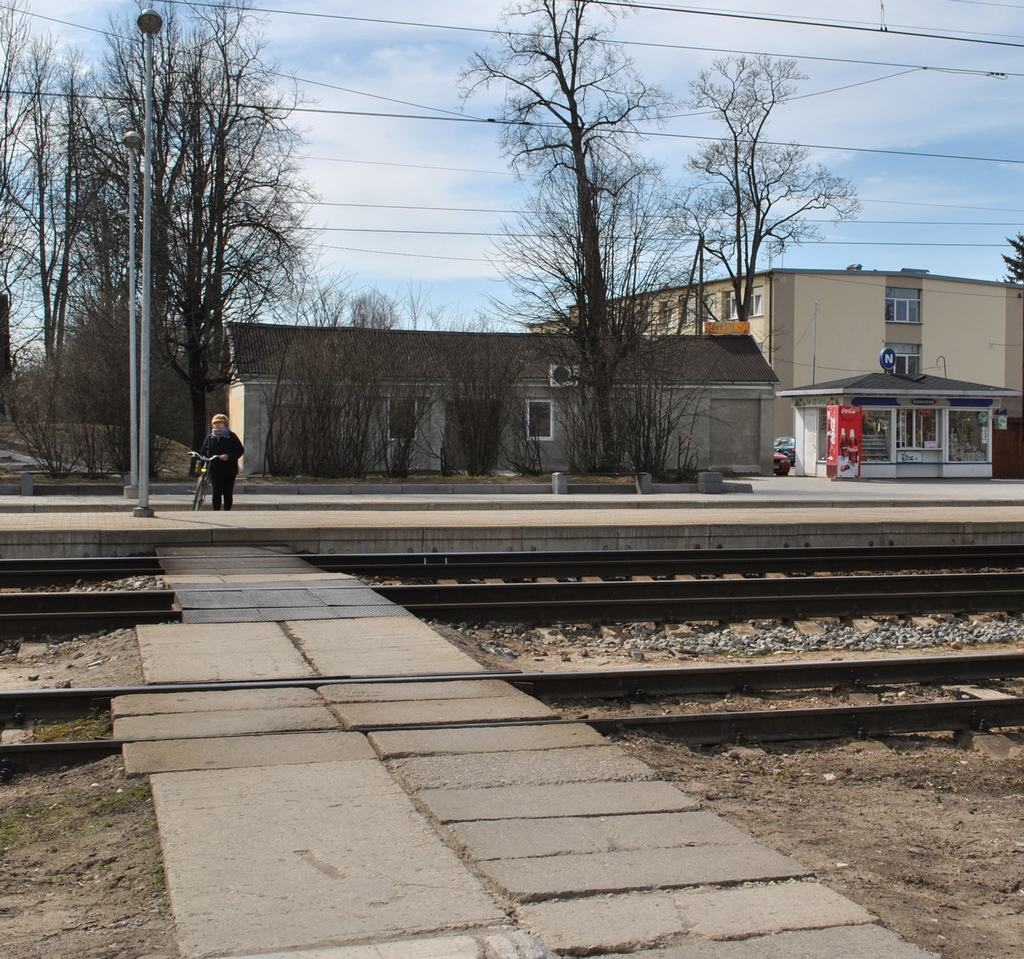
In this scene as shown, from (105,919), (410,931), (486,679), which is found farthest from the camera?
(486,679)

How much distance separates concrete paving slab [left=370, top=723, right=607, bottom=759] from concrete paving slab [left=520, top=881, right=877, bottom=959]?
2.10 metres

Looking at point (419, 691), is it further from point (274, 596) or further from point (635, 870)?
point (274, 596)

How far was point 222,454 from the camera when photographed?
20.2 m

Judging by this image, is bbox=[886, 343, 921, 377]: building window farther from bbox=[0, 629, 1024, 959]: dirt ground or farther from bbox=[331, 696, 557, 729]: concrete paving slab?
bbox=[331, 696, 557, 729]: concrete paving slab

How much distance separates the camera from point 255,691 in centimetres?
771

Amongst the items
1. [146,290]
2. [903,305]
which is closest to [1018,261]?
[903,305]

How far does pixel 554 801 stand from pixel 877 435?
125 feet

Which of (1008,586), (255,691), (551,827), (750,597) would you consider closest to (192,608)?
→ (255,691)

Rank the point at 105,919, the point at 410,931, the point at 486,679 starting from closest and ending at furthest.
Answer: the point at 410,931 → the point at 105,919 → the point at 486,679

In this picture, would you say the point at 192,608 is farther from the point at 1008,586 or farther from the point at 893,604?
the point at 1008,586

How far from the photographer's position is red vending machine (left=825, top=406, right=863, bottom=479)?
133 ft

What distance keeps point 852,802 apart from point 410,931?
311 cm

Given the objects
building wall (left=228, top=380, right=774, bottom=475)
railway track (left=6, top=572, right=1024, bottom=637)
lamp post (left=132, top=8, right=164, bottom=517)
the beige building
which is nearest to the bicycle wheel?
lamp post (left=132, top=8, right=164, bottom=517)

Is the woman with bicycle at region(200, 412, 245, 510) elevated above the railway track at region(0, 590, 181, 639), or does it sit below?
above
